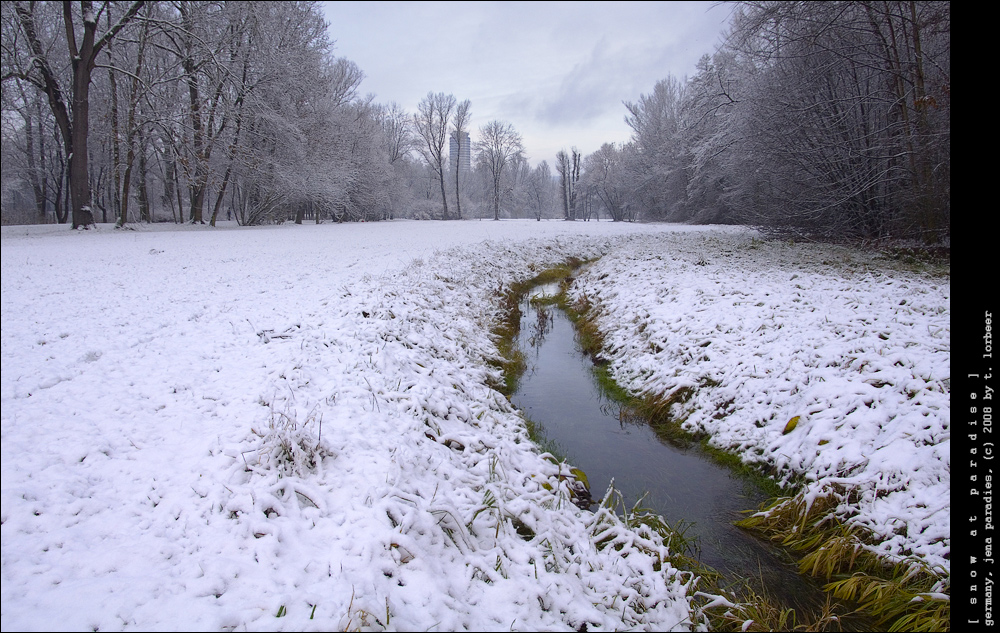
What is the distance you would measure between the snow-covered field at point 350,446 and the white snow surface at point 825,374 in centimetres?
3

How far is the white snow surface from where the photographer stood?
136 inches

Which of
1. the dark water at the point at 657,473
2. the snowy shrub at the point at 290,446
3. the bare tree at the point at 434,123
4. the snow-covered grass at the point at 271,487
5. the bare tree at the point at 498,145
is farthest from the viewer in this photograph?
the bare tree at the point at 498,145

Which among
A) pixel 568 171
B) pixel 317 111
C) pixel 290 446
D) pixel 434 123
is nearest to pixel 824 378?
pixel 290 446

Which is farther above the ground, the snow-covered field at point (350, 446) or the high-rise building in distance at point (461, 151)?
the high-rise building in distance at point (461, 151)

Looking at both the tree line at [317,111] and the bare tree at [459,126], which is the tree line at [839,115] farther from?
the bare tree at [459,126]

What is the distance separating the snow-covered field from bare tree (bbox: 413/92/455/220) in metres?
42.4

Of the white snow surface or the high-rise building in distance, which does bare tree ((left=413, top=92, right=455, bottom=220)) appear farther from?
the white snow surface

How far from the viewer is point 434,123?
156 feet

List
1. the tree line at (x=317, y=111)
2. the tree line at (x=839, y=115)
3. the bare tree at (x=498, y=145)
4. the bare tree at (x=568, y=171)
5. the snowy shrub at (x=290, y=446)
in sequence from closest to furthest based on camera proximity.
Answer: the snowy shrub at (x=290, y=446), the tree line at (x=317, y=111), the tree line at (x=839, y=115), the bare tree at (x=498, y=145), the bare tree at (x=568, y=171)

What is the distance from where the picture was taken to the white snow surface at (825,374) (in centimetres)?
346

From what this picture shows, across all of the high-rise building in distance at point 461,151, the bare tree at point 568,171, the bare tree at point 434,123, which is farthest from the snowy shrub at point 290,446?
the bare tree at point 568,171

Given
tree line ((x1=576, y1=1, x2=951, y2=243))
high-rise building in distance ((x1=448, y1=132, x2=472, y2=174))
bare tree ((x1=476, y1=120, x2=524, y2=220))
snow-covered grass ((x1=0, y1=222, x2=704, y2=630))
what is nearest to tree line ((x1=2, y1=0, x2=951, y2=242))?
tree line ((x1=576, y1=1, x2=951, y2=243))

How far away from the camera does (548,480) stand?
4059 millimetres

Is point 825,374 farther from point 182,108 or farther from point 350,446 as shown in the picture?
point 182,108
